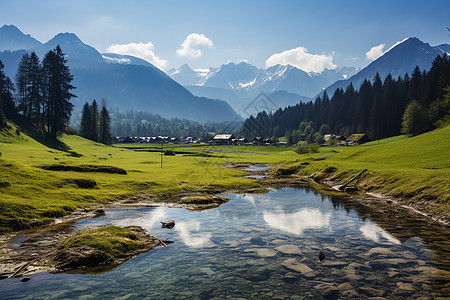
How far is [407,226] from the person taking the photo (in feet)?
70.9

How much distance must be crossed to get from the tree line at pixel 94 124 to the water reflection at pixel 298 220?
122341 mm

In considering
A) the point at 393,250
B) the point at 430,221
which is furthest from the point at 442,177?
the point at 393,250

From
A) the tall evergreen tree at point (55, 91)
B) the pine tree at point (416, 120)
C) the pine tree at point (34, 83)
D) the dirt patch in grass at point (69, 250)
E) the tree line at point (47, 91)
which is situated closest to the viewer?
the dirt patch in grass at point (69, 250)

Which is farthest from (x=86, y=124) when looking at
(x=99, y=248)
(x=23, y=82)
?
(x=99, y=248)

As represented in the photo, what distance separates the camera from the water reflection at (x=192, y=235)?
1811 centimetres

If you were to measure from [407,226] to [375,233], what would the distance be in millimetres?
3610

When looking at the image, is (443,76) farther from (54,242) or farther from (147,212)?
(54,242)

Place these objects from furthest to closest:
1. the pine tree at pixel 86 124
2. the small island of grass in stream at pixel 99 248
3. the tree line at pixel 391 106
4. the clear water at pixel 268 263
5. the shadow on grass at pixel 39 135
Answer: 1. the pine tree at pixel 86 124
2. the tree line at pixel 391 106
3. the shadow on grass at pixel 39 135
4. the small island of grass in stream at pixel 99 248
5. the clear water at pixel 268 263

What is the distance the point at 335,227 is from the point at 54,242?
20.3m

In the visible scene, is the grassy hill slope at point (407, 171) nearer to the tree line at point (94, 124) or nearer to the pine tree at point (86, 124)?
the tree line at point (94, 124)

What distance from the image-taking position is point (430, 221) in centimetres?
2255

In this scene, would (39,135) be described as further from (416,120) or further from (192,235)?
(416,120)

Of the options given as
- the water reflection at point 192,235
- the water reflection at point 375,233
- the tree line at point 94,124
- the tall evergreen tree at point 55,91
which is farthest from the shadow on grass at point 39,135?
the water reflection at point 375,233

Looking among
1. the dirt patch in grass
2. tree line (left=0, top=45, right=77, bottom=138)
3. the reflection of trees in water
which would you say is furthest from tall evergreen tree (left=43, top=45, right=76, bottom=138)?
the reflection of trees in water
